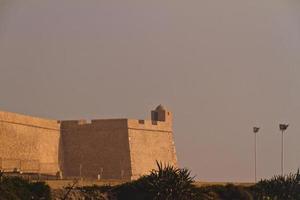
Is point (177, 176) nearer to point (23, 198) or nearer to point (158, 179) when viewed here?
point (158, 179)

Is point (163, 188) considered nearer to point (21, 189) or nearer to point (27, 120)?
point (21, 189)

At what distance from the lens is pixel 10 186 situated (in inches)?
1200

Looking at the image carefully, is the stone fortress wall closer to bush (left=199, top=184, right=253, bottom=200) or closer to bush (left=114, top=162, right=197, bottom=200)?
bush (left=199, top=184, right=253, bottom=200)

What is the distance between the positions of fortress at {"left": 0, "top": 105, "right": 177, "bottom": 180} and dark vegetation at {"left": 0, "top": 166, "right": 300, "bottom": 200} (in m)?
12.5

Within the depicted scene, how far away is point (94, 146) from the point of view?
177 ft

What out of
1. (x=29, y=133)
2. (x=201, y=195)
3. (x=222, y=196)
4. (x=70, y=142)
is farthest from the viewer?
(x=70, y=142)

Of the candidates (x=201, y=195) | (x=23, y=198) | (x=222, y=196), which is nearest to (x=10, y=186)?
(x=23, y=198)

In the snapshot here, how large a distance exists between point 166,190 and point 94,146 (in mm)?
20793

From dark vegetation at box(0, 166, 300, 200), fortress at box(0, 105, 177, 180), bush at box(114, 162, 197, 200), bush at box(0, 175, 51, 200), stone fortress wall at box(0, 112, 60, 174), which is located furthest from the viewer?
fortress at box(0, 105, 177, 180)

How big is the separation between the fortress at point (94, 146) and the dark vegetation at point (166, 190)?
12.5m

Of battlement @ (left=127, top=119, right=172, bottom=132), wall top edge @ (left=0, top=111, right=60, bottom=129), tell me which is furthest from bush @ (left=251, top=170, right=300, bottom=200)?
battlement @ (left=127, top=119, right=172, bottom=132)

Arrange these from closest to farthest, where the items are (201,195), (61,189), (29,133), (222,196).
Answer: (61,189) < (201,195) < (222,196) < (29,133)

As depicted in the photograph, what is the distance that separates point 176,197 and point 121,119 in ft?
67.9

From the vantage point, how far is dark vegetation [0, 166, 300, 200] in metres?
31.2
